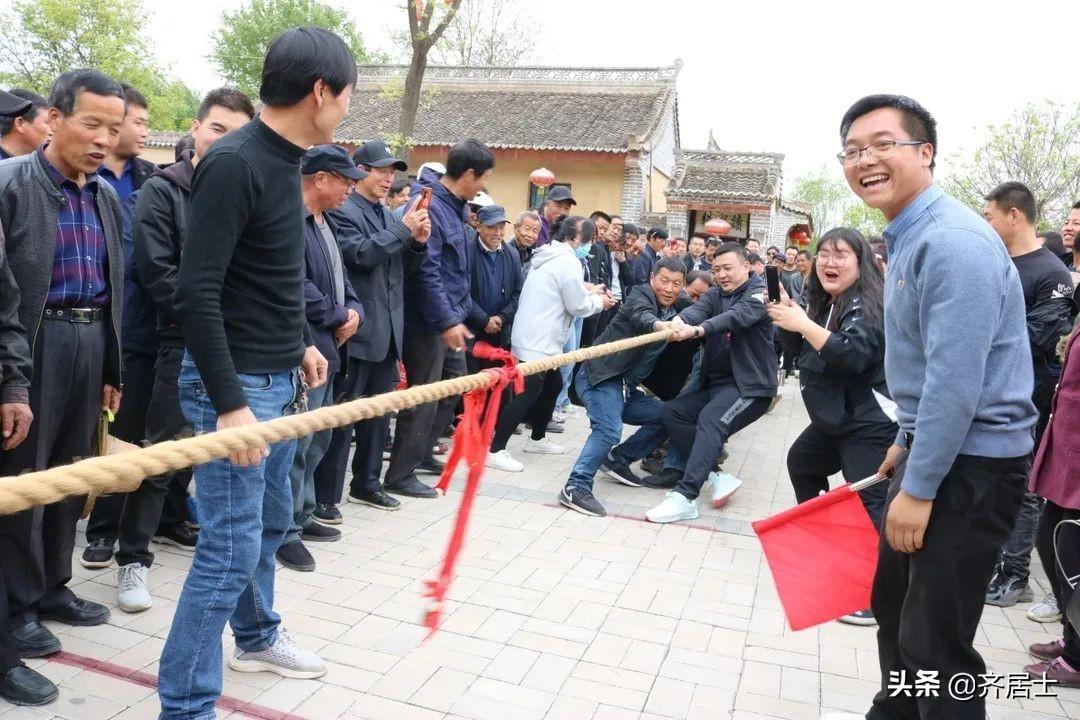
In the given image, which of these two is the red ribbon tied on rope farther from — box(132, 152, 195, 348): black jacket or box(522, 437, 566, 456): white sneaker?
box(522, 437, 566, 456): white sneaker

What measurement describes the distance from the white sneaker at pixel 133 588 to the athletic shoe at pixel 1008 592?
403 cm

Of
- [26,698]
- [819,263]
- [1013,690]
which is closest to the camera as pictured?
[26,698]

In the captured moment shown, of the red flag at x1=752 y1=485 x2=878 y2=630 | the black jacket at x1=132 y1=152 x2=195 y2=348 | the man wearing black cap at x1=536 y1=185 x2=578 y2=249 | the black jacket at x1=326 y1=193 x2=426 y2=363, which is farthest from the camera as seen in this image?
the man wearing black cap at x1=536 y1=185 x2=578 y2=249

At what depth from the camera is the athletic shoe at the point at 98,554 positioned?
3691 millimetres

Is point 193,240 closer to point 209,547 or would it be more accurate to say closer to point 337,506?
point 209,547

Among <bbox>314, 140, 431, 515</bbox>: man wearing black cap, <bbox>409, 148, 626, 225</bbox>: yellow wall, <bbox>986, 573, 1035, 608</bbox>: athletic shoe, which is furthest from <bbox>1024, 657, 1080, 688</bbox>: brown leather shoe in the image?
<bbox>409, 148, 626, 225</bbox>: yellow wall

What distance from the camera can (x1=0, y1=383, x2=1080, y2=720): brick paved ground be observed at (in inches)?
111

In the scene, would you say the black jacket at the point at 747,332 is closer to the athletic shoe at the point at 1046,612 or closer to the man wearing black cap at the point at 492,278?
the man wearing black cap at the point at 492,278

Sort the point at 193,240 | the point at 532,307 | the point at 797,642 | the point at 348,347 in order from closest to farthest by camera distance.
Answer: the point at 193,240, the point at 797,642, the point at 348,347, the point at 532,307

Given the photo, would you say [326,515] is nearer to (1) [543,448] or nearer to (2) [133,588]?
(2) [133,588]

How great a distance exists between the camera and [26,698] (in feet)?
8.44

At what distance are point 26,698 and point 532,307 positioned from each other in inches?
155

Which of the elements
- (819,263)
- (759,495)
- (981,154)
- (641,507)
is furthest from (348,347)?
(981,154)

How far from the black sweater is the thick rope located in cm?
45
